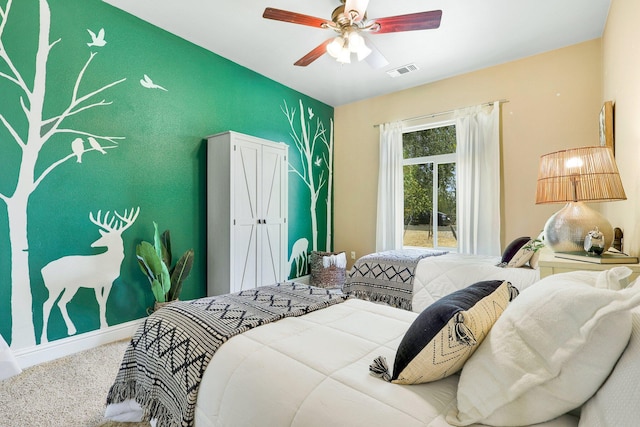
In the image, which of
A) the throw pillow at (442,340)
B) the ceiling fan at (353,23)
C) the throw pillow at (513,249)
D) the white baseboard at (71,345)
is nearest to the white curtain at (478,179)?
the throw pillow at (513,249)

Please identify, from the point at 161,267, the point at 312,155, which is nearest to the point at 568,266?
the point at 161,267

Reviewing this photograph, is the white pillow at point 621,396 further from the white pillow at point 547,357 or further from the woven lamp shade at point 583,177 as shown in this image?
the woven lamp shade at point 583,177

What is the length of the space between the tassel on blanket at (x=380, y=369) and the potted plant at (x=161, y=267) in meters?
2.25

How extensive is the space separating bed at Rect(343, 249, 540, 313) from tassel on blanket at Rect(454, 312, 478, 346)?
6.42 feet

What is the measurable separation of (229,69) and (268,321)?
10.4 feet

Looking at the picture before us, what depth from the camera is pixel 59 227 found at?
95.7 inches

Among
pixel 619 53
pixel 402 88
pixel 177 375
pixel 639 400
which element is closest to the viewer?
pixel 639 400

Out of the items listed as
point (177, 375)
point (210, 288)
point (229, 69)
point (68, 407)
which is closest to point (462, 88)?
point (229, 69)

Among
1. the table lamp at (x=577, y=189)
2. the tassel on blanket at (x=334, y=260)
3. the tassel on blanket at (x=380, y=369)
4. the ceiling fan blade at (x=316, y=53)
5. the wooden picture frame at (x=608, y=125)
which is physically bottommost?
the tassel on blanket at (x=334, y=260)

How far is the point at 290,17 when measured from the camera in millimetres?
2254

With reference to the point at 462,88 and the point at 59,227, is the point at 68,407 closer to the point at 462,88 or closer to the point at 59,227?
the point at 59,227

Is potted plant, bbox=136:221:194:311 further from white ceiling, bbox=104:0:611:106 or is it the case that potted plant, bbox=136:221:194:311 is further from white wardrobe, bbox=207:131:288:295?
white ceiling, bbox=104:0:611:106

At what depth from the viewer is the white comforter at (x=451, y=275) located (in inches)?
102

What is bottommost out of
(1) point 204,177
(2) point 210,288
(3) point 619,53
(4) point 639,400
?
(2) point 210,288
